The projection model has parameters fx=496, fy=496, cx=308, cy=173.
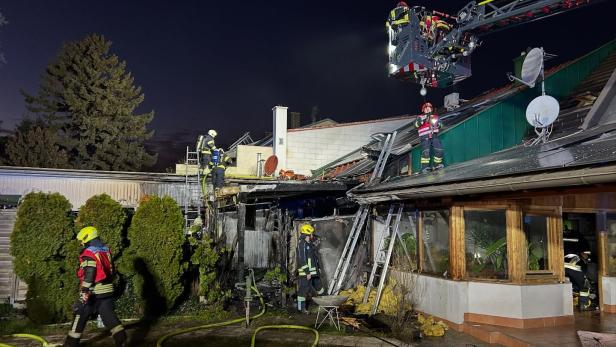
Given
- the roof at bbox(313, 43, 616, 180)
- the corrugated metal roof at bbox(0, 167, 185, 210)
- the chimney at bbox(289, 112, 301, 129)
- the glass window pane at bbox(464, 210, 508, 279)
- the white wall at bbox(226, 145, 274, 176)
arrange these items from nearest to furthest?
the glass window pane at bbox(464, 210, 508, 279), the roof at bbox(313, 43, 616, 180), the corrugated metal roof at bbox(0, 167, 185, 210), the white wall at bbox(226, 145, 274, 176), the chimney at bbox(289, 112, 301, 129)

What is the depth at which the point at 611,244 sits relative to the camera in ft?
33.9

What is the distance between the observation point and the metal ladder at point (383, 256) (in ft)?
34.4

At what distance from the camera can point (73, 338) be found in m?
7.34

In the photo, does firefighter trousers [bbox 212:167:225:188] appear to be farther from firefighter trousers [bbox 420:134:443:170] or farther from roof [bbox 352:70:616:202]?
firefighter trousers [bbox 420:134:443:170]

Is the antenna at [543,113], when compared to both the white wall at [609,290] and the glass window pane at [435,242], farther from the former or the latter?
the glass window pane at [435,242]

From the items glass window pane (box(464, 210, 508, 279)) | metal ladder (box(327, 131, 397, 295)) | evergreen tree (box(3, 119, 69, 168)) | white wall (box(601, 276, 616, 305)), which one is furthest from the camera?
evergreen tree (box(3, 119, 69, 168))

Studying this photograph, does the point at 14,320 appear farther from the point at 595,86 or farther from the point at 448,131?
the point at 595,86

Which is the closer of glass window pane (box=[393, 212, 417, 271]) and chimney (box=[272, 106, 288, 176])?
glass window pane (box=[393, 212, 417, 271])

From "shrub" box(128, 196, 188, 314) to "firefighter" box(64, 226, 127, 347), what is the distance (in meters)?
2.69

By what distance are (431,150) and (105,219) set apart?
753 centimetres

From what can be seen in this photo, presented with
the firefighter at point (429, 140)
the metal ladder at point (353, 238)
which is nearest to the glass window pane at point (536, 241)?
the firefighter at point (429, 140)

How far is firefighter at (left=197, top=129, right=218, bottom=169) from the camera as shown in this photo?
14.4 metres

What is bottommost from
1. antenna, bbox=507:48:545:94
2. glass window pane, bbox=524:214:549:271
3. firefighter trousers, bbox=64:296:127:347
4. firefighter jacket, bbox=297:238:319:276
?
firefighter trousers, bbox=64:296:127:347

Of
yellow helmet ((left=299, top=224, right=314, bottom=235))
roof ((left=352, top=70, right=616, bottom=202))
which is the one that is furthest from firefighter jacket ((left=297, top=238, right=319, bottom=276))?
roof ((left=352, top=70, right=616, bottom=202))
